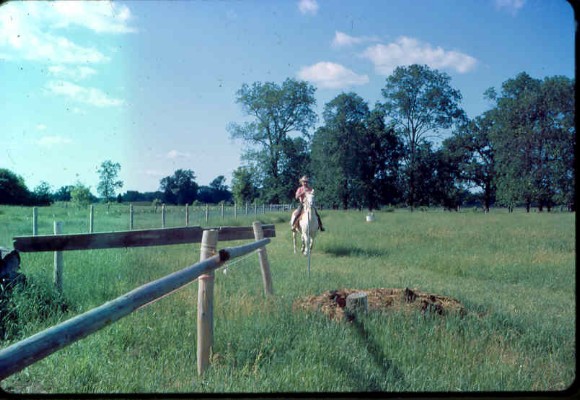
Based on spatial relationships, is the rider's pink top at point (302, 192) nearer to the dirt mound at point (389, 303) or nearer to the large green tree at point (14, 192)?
the dirt mound at point (389, 303)

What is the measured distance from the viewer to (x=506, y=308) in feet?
20.8

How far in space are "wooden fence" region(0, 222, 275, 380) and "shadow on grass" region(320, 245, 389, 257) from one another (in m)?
6.04

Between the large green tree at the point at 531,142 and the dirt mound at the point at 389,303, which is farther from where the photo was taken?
the large green tree at the point at 531,142

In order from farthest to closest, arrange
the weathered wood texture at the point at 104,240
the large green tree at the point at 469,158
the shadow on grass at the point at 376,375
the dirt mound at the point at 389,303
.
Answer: the large green tree at the point at 469,158 → the dirt mound at the point at 389,303 → the weathered wood texture at the point at 104,240 → the shadow on grass at the point at 376,375

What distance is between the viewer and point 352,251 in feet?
42.6

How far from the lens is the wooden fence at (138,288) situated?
162 centimetres

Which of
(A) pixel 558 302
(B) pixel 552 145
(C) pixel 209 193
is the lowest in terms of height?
(A) pixel 558 302

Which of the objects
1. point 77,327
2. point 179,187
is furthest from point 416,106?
point 77,327

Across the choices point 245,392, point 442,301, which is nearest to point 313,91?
point 442,301

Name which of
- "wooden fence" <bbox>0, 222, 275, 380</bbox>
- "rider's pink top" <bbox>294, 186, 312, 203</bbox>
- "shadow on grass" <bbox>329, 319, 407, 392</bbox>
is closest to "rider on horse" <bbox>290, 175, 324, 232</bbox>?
"rider's pink top" <bbox>294, 186, 312, 203</bbox>

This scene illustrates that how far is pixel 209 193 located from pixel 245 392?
2513 millimetres

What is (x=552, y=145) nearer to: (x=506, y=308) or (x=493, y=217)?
(x=506, y=308)

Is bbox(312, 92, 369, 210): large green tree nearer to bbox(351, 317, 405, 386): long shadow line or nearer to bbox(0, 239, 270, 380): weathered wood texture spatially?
bbox(351, 317, 405, 386): long shadow line

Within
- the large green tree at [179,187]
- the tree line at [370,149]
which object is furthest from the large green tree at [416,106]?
the large green tree at [179,187]
